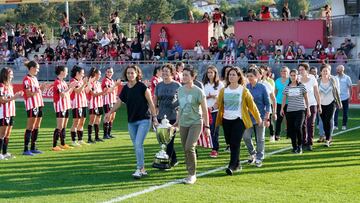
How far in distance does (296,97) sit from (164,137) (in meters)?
3.54

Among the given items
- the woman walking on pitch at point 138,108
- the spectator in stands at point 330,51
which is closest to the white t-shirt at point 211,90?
the woman walking on pitch at point 138,108

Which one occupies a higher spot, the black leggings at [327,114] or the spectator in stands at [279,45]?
the spectator in stands at [279,45]

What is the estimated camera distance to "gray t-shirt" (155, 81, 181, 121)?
11.1 m

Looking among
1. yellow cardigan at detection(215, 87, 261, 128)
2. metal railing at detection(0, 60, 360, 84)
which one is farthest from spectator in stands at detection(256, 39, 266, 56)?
yellow cardigan at detection(215, 87, 261, 128)

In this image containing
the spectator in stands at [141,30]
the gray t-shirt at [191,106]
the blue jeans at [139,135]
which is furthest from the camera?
the spectator in stands at [141,30]

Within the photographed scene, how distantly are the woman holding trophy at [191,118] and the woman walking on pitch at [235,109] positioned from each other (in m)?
0.72

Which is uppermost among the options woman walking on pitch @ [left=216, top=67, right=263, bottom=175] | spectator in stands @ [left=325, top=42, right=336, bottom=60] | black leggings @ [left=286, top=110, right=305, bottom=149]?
spectator in stands @ [left=325, top=42, right=336, bottom=60]

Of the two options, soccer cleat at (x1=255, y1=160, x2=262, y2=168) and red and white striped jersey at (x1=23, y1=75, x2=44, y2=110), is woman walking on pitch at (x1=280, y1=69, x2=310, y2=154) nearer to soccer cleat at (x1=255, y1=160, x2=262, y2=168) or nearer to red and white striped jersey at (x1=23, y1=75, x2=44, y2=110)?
soccer cleat at (x1=255, y1=160, x2=262, y2=168)

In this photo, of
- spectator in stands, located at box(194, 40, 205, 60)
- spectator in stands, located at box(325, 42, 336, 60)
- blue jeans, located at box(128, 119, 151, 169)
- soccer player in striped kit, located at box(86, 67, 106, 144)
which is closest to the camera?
blue jeans, located at box(128, 119, 151, 169)

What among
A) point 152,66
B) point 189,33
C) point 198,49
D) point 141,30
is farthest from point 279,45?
point 141,30

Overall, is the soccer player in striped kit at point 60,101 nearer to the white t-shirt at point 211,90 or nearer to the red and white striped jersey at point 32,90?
the red and white striped jersey at point 32,90

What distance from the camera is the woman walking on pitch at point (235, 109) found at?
10.5m

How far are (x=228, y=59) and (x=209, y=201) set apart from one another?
18.8m

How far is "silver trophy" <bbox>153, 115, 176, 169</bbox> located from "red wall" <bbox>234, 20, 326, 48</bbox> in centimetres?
1955
